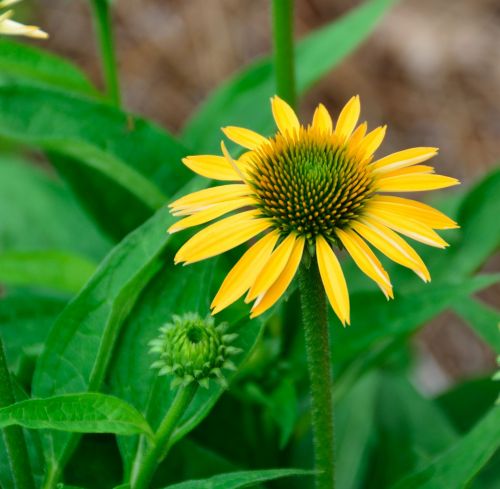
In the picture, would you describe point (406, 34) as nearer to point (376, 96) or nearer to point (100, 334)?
point (376, 96)

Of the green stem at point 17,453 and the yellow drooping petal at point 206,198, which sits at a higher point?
the yellow drooping petal at point 206,198

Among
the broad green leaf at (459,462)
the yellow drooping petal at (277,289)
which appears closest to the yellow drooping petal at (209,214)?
the yellow drooping petal at (277,289)

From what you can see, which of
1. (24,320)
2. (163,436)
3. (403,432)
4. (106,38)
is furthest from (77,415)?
(403,432)

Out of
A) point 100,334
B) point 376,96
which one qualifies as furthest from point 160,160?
point 376,96

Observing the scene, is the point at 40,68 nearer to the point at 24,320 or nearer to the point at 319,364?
the point at 24,320

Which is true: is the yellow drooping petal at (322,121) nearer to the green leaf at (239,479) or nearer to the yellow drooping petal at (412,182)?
the yellow drooping petal at (412,182)

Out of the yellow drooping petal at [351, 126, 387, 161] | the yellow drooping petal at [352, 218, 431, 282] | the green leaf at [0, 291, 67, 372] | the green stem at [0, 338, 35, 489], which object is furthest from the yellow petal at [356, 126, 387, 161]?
the green leaf at [0, 291, 67, 372]

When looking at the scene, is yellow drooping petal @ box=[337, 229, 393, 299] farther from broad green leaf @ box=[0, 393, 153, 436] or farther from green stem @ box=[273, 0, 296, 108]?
green stem @ box=[273, 0, 296, 108]

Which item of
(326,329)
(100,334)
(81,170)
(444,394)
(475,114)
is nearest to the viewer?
(326,329)

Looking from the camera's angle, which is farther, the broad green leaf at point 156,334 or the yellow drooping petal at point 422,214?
the broad green leaf at point 156,334
